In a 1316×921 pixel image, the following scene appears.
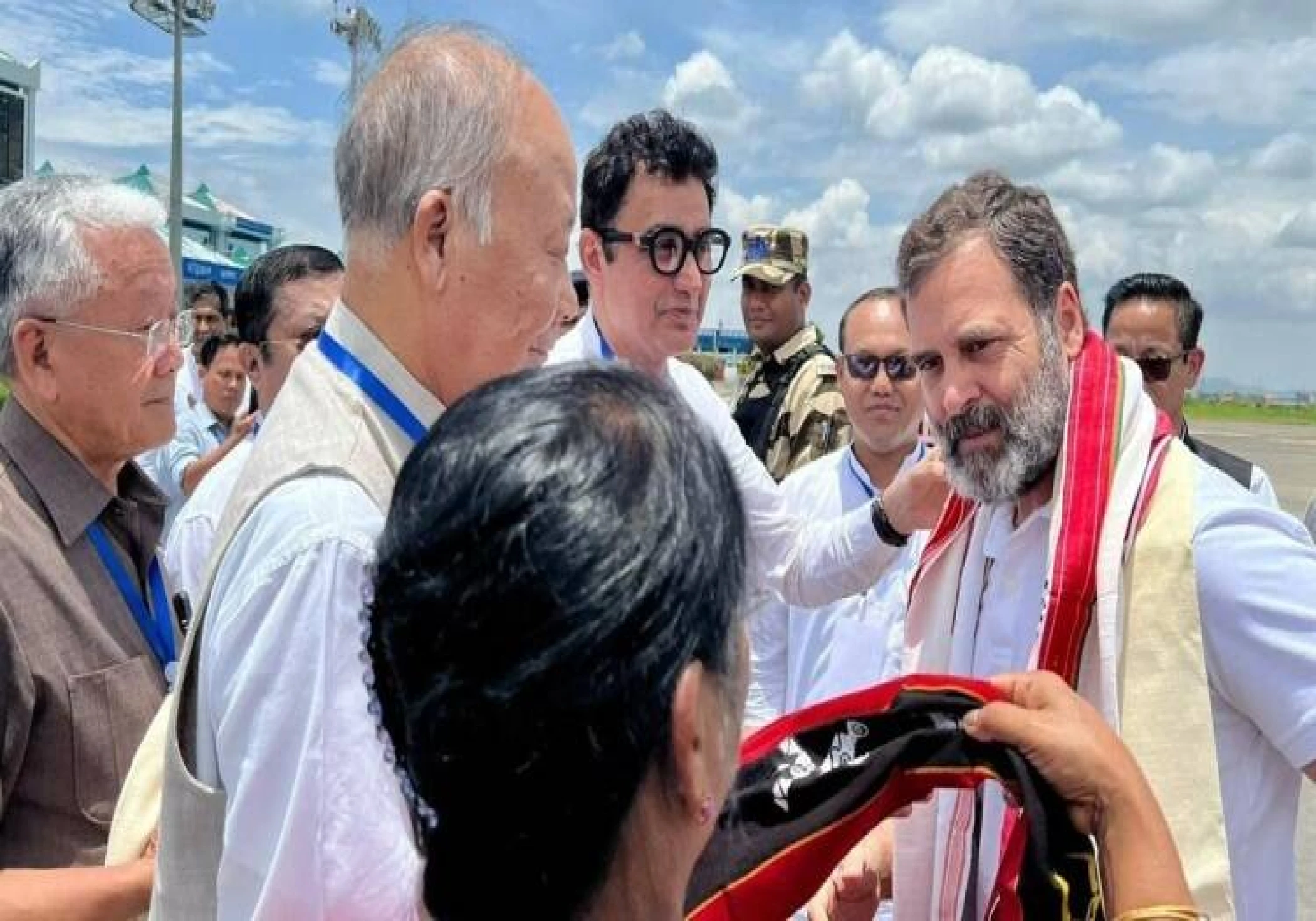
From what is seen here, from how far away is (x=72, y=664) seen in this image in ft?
6.25

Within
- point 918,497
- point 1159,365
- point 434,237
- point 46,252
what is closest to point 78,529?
point 46,252

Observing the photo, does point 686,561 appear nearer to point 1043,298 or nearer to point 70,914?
point 70,914

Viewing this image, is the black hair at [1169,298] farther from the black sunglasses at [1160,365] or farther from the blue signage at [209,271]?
the blue signage at [209,271]

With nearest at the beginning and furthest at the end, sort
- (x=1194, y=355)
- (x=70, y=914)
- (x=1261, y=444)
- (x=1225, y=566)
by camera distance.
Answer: (x=70, y=914), (x=1225, y=566), (x=1194, y=355), (x=1261, y=444)

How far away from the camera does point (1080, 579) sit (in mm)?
1875

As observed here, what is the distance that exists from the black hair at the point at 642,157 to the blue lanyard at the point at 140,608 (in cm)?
162

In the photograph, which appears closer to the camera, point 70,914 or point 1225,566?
point 70,914

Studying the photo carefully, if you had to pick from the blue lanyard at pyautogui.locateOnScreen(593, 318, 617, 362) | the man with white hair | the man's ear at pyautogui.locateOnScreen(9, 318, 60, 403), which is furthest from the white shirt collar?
the blue lanyard at pyautogui.locateOnScreen(593, 318, 617, 362)

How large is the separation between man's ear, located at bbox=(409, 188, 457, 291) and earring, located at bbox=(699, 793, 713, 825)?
0.79m

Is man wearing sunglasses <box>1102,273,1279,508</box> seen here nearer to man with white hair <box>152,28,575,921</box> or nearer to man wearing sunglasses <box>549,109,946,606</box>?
man wearing sunglasses <box>549,109,946,606</box>

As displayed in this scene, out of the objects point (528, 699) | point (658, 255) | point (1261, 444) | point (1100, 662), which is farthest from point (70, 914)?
point (1261, 444)

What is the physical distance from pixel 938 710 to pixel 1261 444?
114 ft

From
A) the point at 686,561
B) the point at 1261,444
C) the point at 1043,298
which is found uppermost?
the point at 1043,298

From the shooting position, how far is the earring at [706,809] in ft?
3.07
